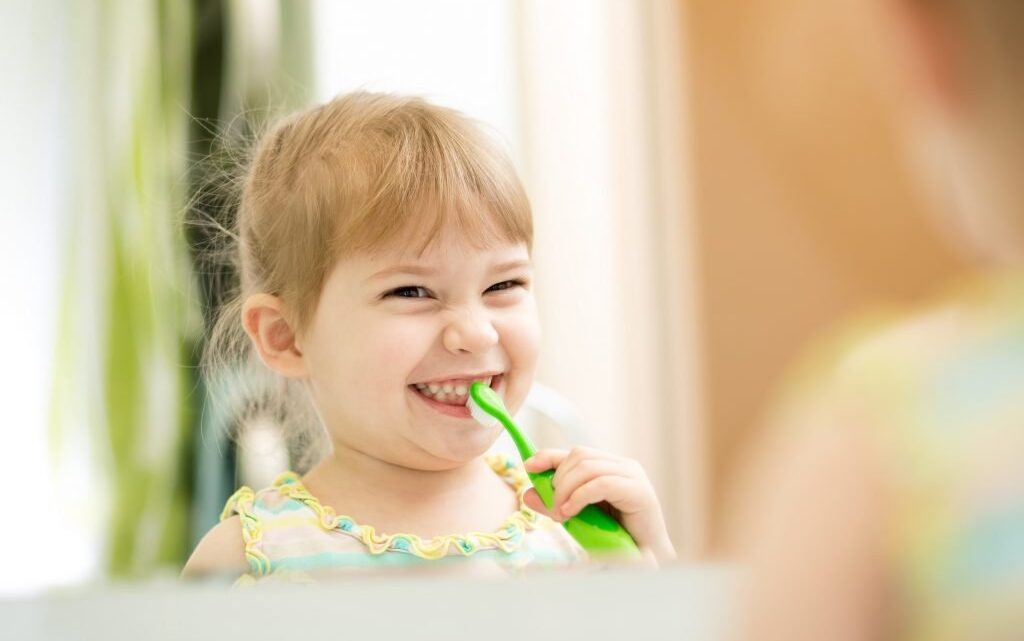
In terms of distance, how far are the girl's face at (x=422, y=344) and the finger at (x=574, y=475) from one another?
7cm

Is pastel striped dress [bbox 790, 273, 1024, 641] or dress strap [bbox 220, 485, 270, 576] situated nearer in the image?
pastel striped dress [bbox 790, 273, 1024, 641]

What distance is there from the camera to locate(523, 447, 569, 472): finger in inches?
28.0

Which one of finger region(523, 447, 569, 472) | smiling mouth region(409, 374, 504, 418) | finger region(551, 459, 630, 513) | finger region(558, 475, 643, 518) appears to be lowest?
finger region(558, 475, 643, 518)

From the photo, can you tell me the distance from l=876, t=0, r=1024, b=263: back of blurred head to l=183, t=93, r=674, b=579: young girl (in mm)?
360

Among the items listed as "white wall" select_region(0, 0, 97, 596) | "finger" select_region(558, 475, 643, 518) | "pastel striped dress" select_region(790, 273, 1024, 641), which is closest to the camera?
"pastel striped dress" select_region(790, 273, 1024, 641)

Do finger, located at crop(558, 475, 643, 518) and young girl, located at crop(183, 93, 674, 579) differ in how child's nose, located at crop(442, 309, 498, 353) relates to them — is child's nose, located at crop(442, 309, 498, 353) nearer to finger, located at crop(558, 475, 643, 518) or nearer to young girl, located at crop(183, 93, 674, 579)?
young girl, located at crop(183, 93, 674, 579)

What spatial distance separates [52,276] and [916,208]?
675 mm

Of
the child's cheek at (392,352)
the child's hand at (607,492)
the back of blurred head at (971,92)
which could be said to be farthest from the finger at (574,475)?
the back of blurred head at (971,92)

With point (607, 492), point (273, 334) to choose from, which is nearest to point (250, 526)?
point (273, 334)

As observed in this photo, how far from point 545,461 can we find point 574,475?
0.03 m

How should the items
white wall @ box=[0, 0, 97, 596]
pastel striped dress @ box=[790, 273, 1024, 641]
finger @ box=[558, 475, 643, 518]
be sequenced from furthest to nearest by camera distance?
white wall @ box=[0, 0, 97, 596] < finger @ box=[558, 475, 643, 518] < pastel striped dress @ box=[790, 273, 1024, 641]

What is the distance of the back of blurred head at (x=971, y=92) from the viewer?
14.0 inches

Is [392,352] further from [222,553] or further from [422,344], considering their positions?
[222,553]

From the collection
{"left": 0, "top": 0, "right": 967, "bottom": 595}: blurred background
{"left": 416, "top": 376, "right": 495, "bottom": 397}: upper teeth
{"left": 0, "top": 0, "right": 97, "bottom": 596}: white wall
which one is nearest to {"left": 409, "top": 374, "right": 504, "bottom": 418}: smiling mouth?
{"left": 416, "top": 376, "right": 495, "bottom": 397}: upper teeth
